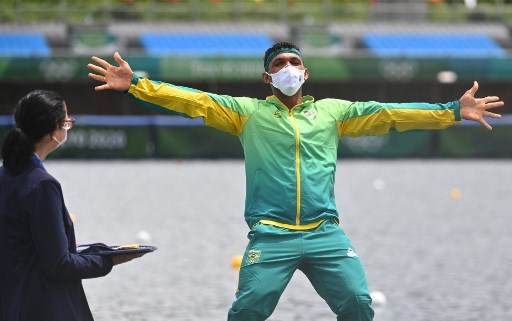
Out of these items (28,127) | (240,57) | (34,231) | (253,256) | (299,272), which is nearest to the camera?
(34,231)

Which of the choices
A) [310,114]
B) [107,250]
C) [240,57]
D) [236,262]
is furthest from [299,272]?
[240,57]

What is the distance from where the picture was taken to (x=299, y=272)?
1252 centimetres

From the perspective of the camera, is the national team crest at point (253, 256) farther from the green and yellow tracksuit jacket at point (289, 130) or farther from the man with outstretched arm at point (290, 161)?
the green and yellow tracksuit jacket at point (289, 130)

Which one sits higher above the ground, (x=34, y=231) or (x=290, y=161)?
(x=290, y=161)

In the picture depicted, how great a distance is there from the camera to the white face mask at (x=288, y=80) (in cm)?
667

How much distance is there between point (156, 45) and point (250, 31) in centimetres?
340

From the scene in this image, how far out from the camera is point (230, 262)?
13.0 m

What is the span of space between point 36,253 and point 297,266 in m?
1.78

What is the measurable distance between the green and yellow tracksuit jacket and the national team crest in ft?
0.56

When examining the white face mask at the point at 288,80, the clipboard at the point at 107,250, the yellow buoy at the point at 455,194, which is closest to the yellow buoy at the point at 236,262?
the white face mask at the point at 288,80

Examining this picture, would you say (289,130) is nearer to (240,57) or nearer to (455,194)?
(455,194)

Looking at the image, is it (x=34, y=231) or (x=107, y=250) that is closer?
(x=34, y=231)

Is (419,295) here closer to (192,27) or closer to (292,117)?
(292,117)

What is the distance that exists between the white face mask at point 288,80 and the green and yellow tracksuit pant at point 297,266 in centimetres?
74
